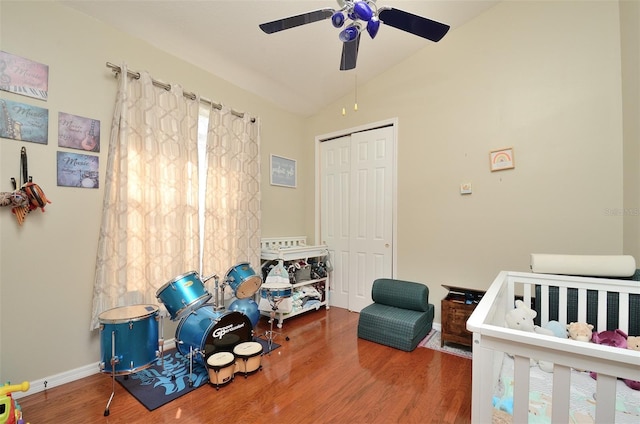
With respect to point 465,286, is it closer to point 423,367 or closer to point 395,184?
point 423,367

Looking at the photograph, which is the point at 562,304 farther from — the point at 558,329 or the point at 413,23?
the point at 413,23

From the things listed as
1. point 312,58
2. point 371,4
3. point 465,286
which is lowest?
point 465,286

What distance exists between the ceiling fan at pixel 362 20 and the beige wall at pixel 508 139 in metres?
1.41

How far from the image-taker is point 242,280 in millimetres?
2486

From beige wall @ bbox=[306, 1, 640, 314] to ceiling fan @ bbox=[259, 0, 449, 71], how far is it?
1413 millimetres

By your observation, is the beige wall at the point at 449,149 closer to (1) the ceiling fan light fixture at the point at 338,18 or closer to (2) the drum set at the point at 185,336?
(2) the drum set at the point at 185,336

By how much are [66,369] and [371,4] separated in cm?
330

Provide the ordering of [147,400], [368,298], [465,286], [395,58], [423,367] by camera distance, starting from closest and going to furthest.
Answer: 1. [147,400]
2. [423,367]
3. [465,286]
4. [395,58]
5. [368,298]

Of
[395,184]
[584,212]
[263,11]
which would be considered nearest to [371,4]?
[263,11]

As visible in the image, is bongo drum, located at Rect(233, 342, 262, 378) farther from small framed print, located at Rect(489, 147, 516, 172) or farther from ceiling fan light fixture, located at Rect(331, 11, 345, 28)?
small framed print, located at Rect(489, 147, 516, 172)

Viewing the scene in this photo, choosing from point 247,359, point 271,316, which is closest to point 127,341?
point 247,359

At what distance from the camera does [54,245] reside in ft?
6.61

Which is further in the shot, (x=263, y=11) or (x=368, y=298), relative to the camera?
(x=368, y=298)

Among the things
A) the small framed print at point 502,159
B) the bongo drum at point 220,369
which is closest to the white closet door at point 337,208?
the small framed print at point 502,159
